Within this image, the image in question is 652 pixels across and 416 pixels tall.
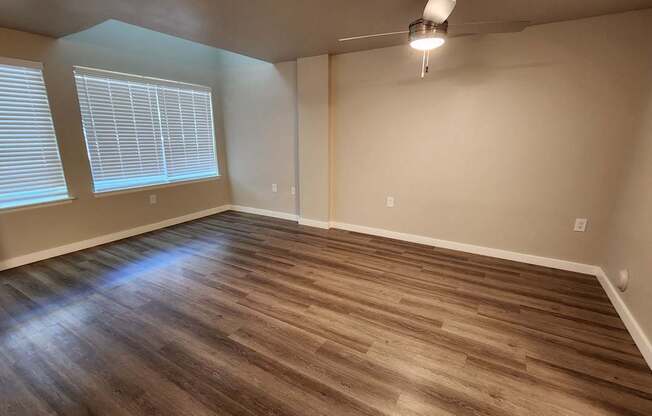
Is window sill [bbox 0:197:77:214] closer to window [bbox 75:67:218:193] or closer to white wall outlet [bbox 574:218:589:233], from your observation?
window [bbox 75:67:218:193]

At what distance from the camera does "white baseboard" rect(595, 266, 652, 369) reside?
1.79 meters

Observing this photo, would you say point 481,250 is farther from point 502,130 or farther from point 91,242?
point 91,242

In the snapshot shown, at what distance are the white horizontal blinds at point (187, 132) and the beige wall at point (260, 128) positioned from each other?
1.07 feet

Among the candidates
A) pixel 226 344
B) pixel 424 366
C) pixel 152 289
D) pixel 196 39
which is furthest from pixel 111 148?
pixel 424 366

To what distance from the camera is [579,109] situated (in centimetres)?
264

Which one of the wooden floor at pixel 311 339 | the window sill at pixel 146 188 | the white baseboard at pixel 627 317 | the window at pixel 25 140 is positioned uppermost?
the window at pixel 25 140

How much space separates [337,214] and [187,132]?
2.67 m

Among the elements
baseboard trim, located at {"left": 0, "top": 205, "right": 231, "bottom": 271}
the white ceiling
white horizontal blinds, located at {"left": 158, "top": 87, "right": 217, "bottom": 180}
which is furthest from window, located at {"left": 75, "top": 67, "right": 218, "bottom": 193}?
the white ceiling

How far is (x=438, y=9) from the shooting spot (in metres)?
1.73

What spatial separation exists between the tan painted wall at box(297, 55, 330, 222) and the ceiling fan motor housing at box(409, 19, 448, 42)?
1987 millimetres

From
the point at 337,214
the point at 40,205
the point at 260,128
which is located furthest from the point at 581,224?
the point at 40,205

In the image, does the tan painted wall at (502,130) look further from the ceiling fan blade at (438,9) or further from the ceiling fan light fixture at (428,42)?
the ceiling fan blade at (438,9)

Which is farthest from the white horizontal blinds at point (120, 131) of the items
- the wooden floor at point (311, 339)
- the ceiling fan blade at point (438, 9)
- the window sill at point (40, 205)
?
the ceiling fan blade at point (438, 9)

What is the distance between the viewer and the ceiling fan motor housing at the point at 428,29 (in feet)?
6.18
